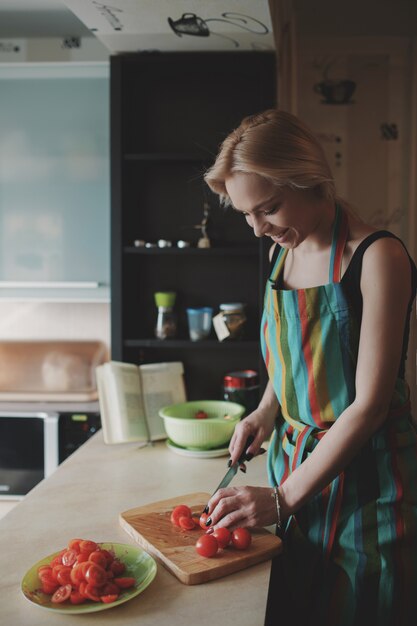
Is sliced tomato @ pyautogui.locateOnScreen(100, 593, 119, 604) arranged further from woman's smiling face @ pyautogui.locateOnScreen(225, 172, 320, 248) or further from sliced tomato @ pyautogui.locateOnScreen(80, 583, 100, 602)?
woman's smiling face @ pyautogui.locateOnScreen(225, 172, 320, 248)

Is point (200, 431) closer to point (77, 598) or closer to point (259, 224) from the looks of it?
point (259, 224)

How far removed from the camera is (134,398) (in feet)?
6.57

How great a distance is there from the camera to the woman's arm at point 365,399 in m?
1.18

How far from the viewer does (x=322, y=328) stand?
4.30 feet

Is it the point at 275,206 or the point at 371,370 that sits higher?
the point at 275,206

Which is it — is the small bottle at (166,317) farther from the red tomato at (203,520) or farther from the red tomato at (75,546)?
the red tomato at (75,546)

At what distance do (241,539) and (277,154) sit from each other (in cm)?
72

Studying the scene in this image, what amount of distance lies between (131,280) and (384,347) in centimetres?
127

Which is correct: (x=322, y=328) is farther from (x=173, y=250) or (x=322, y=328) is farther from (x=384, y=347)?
(x=173, y=250)

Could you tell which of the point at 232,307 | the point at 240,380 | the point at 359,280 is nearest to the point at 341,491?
the point at 359,280

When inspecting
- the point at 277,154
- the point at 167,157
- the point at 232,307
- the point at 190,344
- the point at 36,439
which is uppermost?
the point at 167,157

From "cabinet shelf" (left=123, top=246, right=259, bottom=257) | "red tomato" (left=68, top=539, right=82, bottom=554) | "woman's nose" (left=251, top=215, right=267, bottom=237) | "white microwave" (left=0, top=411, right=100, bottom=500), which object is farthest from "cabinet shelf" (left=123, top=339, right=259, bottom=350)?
"red tomato" (left=68, top=539, right=82, bottom=554)

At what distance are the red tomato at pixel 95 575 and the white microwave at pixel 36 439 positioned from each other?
138 centimetres

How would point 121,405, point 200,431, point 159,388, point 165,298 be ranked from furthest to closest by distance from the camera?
point 165,298
point 159,388
point 121,405
point 200,431
